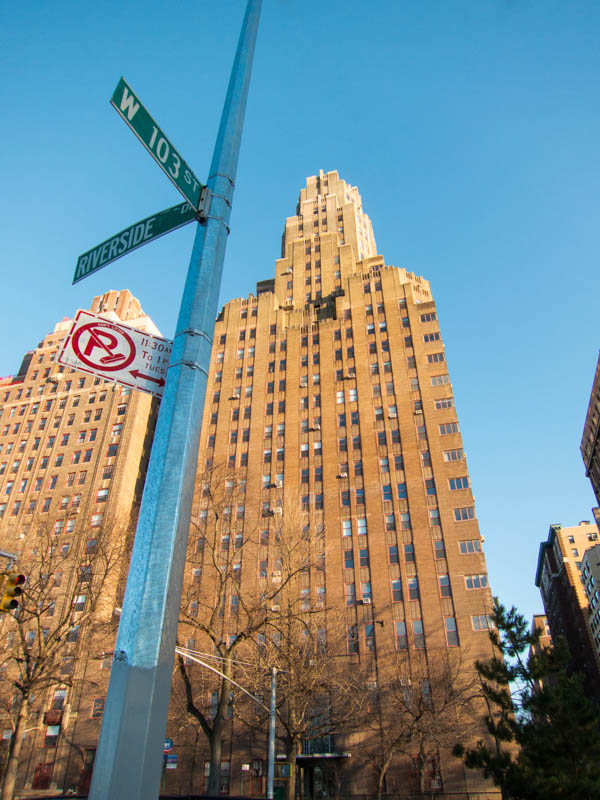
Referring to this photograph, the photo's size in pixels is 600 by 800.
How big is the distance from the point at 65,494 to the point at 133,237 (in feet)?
224

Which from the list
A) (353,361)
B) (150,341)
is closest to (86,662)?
(353,361)

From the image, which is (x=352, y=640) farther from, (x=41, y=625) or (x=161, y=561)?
(x=161, y=561)

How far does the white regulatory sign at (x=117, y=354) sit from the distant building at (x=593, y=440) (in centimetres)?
10155

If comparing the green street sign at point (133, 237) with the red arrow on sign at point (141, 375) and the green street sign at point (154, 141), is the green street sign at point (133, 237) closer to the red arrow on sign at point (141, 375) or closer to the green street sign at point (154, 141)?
the green street sign at point (154, 141)

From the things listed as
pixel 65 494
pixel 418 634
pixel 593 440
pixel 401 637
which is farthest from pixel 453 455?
pixel 593 440

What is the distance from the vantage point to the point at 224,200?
5410mm

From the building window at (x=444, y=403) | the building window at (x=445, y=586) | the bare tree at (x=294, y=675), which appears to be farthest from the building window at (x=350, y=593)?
the building window at (x=444, y=403)

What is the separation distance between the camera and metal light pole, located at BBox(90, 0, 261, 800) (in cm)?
307

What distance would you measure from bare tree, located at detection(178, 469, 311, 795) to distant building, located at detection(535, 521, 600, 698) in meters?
66.5

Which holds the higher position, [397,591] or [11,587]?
Result: [397,591]

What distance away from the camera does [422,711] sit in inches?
1393

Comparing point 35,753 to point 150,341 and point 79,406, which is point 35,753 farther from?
point 150,341

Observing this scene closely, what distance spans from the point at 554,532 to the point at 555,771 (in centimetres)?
10895

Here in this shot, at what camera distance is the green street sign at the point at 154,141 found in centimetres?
486
